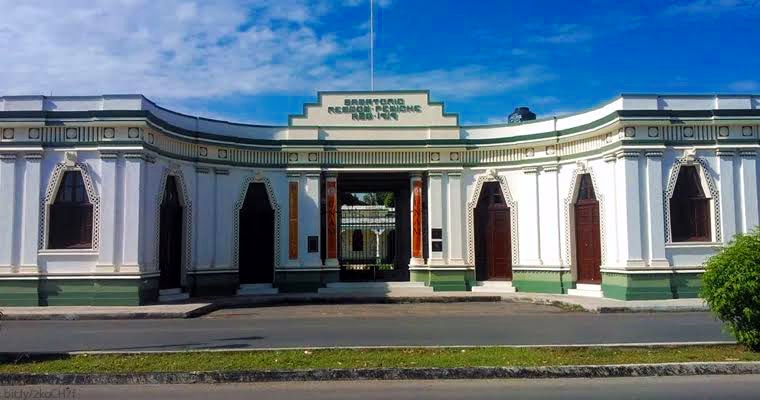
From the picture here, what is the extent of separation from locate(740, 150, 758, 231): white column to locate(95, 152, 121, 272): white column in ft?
58.8

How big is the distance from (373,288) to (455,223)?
360 centimetres

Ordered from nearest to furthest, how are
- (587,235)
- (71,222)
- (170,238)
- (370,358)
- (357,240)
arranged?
1. (370,358)
2. (71,222)
3. (170,238)
4. (587,235)
5. (357,240)

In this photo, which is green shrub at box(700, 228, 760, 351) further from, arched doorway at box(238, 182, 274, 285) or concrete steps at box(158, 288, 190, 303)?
arched doorway at box(238, 182, 274, 285)

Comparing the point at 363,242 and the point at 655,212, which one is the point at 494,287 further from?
the point at 363,242

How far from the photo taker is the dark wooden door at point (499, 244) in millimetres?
22234

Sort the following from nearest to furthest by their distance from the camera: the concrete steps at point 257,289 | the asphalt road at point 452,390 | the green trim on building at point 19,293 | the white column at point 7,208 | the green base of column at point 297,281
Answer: the asphalt road at point 452,390, the green trim on building at point 19,293, the white column at point 7,208, the concrete steps at point 257,289, the green base of column at point 297,281

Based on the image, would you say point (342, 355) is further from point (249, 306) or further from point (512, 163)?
point (512, 163)

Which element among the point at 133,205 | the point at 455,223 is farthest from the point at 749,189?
the point at 133,205

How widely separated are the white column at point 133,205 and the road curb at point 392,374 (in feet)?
33.0

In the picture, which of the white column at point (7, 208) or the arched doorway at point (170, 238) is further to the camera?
the arched doorway at point (170, 238)

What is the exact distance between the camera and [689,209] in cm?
1883

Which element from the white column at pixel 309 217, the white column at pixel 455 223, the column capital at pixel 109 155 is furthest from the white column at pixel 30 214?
the white column at pixel 455 223

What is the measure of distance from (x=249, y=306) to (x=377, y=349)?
377 inches

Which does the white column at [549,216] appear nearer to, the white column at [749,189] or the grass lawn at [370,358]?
the white column at [749,189]
